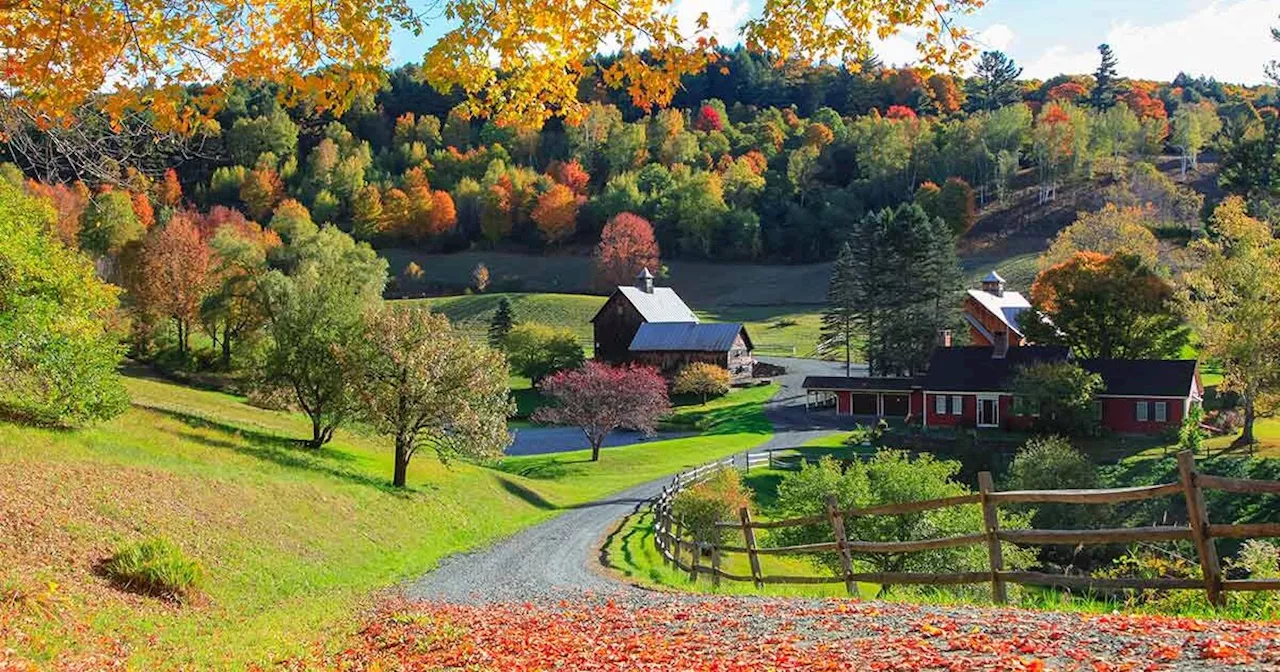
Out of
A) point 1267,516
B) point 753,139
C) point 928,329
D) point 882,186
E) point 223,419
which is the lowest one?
point 1267,516

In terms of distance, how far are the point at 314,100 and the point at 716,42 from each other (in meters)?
2.99

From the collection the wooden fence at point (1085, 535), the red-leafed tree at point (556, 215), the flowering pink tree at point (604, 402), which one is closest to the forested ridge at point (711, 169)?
the red-leafed tree at point (556, 215)

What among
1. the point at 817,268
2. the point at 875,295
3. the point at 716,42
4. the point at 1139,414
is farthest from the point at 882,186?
the point at 716,42

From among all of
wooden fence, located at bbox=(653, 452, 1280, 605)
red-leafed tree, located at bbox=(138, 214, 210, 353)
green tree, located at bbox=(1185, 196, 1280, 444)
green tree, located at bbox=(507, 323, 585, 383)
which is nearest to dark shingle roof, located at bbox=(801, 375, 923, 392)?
green tree, located at bbox=(1185, 196, 1280, 444)

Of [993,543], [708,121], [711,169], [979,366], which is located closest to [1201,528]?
[993,543]

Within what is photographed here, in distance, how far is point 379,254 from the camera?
122875 millimetres

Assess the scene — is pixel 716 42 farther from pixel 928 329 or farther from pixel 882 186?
pixel 882 186

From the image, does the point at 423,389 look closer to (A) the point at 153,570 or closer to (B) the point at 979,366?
(A) the point at 153,570

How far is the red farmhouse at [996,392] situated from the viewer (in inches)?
1834

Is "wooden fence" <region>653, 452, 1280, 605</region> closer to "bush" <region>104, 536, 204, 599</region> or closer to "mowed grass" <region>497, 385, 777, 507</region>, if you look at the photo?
"bush" <region>104, 536, 204, 599</region>

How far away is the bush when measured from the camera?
14227 millimetres

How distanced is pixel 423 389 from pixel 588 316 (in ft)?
203

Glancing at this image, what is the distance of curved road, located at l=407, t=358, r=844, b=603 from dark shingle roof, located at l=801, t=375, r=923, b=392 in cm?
2031

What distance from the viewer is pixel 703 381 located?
207ft
